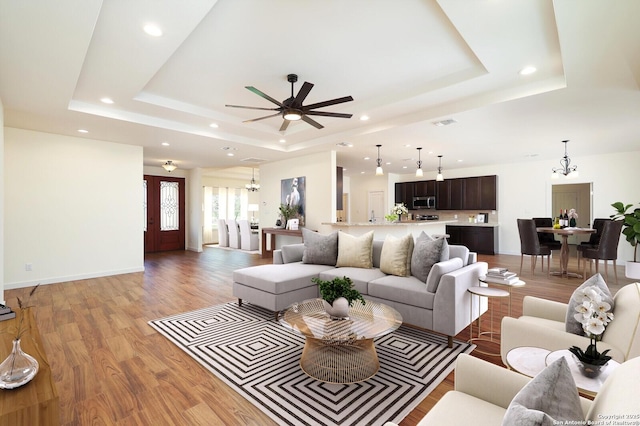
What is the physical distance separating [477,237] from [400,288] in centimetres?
706

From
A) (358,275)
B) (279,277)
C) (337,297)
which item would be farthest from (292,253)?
(337,297)

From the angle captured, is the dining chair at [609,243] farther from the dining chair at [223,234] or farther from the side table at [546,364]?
the dining chair at [223,234]

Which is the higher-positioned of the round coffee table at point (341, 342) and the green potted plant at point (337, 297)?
the green potted plant at point (337, 297)

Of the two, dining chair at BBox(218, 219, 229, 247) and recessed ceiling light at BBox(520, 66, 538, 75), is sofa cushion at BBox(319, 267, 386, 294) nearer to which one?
recessed ceiling light at BBox(520, 66, 538, 75)

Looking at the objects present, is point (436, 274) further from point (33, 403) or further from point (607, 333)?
point (33, 403)

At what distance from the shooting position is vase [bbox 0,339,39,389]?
1477 millimetres

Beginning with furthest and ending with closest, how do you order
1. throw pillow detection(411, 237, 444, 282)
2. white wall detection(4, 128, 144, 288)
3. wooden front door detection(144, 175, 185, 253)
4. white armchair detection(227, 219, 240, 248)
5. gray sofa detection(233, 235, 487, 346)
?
white armchair detection(227, 219, 240, 248) → wooden front door detection(144, 175, 185, 253) → white wall detection(4, 128, 144, 288) → throw pillow detection(411, 237, 444, 282) → gray sofa detection(233, 235, 487, 346)

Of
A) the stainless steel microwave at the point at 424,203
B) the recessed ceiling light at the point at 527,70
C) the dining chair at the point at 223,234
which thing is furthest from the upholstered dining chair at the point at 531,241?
the dining chair at the point at 223,234

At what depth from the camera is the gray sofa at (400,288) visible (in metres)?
2.93

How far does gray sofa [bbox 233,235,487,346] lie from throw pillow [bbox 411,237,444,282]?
0.08 meters

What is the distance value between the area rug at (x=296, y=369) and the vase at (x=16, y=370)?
118 centimetres

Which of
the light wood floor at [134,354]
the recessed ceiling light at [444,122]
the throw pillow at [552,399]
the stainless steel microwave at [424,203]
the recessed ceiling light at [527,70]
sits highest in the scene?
the recessed ceiling light at [527,70]

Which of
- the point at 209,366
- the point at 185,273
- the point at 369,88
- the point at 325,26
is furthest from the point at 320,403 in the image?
the point at 185,273

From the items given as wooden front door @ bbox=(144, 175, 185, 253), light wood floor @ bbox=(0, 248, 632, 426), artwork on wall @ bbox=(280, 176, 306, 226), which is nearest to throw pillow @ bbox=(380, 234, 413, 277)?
light wood floor @ bbox=(0, 248, 632, 426)
